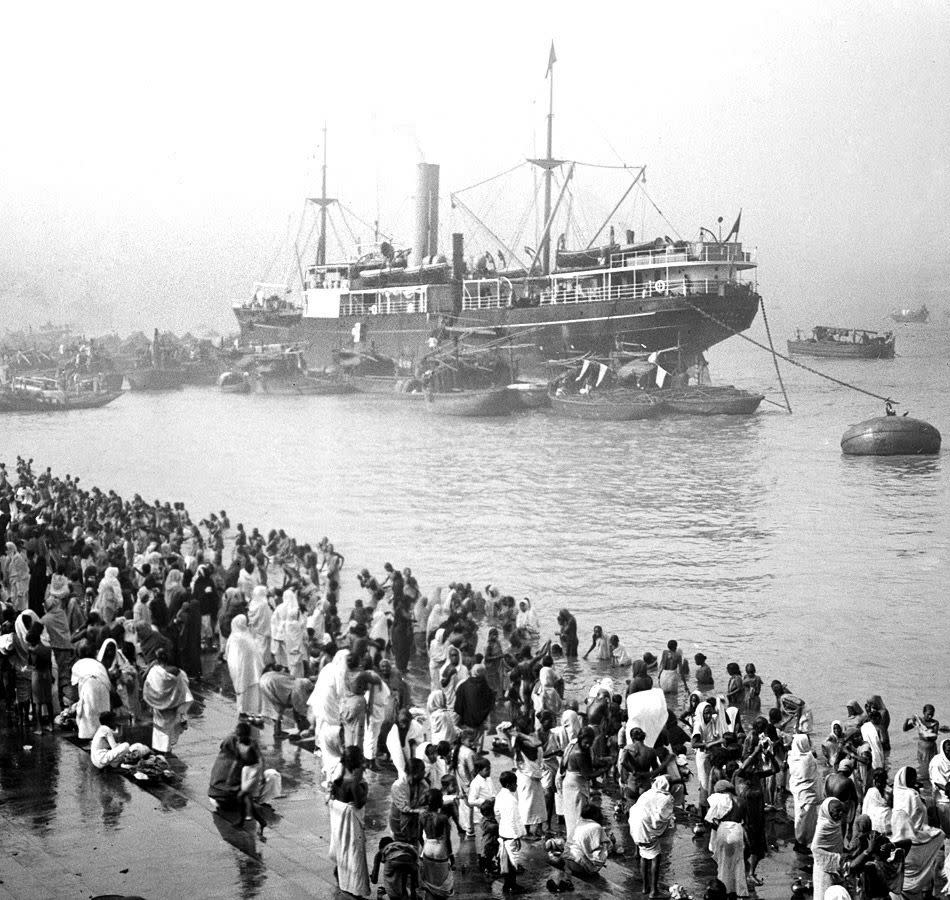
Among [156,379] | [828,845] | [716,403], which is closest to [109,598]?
[828,845]

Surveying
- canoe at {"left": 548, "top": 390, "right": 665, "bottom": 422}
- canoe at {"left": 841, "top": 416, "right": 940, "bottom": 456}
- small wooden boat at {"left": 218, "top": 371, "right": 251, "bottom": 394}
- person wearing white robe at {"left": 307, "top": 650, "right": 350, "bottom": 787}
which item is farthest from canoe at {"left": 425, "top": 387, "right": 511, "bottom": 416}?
person wearing white robe at {"left": 307, "top": 650, "right": 350, "bottom": 787}

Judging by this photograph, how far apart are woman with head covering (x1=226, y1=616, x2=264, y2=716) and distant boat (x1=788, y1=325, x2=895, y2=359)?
40834 mm

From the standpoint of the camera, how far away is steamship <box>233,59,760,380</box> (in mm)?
44562

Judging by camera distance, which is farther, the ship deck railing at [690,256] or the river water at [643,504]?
the ship deck railing at [690,256]

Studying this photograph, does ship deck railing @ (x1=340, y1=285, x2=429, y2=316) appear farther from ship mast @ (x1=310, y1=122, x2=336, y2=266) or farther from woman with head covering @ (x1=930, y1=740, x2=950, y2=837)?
woman with head covering @ (x1=930, y1=740, x2=950, y2=837)

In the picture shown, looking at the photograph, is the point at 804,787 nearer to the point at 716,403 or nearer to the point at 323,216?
the point at 716,403

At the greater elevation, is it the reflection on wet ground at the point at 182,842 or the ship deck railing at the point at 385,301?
the ship deck railing at the point at 385,301

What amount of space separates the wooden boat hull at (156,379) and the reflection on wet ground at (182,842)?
52502 mm

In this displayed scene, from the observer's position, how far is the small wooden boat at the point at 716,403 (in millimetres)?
39000

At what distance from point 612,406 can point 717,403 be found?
3455 mm

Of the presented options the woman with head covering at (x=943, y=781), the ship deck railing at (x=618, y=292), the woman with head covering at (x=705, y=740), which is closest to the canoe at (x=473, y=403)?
the ship deck railing at (x=618, y=292)

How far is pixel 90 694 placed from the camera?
7.38m

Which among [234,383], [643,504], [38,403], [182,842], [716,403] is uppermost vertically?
[234,383]

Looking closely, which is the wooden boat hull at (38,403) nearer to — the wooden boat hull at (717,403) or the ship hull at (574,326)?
the ship hull at (574,326)
